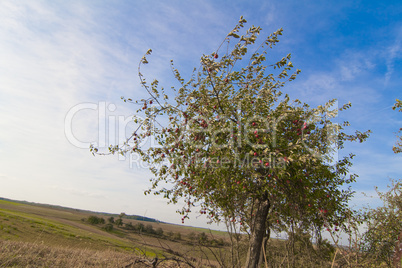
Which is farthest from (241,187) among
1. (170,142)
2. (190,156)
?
(170,142)

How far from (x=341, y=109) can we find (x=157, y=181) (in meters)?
8.41

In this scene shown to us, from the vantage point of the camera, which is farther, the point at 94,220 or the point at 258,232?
the point at 94,220

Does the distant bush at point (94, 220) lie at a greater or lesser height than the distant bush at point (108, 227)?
lesser

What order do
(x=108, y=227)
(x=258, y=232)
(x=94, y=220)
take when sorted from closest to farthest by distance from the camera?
1. (x=258, y=232)
2. (x=108, y=227)
3. (x=94, y=220)

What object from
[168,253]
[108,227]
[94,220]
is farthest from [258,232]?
[94,220]

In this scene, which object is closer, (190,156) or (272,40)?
(272,40)

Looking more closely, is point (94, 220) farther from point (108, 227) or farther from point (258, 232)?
point (258, 232)

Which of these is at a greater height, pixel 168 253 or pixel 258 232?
pixel 168 253

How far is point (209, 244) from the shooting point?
15.9 feet

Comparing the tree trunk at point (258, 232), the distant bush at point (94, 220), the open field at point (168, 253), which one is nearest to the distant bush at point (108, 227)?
the distant bush at point (94, 220)

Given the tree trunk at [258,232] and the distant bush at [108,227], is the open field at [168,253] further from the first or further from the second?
the distant bush at [108,227]

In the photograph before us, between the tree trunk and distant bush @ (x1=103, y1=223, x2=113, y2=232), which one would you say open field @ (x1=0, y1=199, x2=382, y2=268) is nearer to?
the tree trunk

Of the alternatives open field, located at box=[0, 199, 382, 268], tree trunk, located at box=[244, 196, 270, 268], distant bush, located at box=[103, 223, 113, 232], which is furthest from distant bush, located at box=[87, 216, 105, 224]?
tree trunk, located at box=[244, 196, 270, 268]

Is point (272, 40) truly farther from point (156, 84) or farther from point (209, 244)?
point (209, 244)
